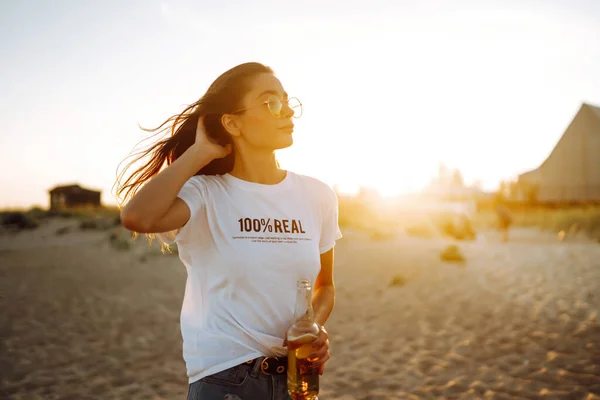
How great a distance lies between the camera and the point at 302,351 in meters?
1.90

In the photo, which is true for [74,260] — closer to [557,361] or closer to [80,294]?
[80,294]

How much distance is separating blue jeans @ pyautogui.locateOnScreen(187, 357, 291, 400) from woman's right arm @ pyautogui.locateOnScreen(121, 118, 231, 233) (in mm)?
604

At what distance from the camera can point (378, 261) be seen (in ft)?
46.2

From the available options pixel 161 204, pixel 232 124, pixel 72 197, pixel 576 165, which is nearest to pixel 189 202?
pixel 161 204

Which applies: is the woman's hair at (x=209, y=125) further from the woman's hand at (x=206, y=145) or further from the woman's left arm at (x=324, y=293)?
the woman's left arm at (x=324, y=293)

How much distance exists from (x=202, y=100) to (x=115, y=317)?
7.33m

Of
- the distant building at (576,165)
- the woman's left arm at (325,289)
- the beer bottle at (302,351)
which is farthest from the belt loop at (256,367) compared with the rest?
the distant building at (576,165)

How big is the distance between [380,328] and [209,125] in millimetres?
6284

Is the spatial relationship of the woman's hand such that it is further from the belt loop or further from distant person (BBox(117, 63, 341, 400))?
the belt loop

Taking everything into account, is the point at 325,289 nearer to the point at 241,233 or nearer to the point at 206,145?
the point at 241,233

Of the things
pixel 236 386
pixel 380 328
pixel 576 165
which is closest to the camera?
pixel 236 386

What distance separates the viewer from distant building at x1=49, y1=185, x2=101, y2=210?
35.9 metres

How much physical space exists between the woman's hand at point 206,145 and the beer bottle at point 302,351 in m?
0.70

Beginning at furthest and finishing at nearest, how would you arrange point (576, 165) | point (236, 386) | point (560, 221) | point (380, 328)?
point (576, 165)
point (560, 221)
point (380, 328)
point (236, 386)
